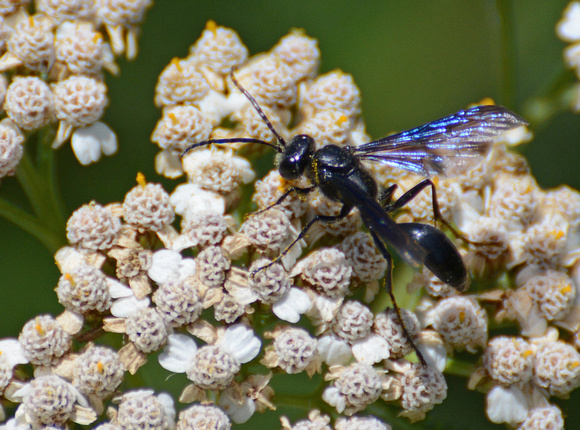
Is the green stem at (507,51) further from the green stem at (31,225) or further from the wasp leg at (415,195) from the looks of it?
the green stem at (31,225)

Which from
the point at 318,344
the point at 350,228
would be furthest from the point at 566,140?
the point at 318,344

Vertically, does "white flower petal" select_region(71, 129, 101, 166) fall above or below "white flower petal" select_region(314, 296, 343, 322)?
above

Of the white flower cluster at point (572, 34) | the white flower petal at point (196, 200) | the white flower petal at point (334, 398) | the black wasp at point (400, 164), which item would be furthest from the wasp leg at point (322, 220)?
the white flower cluster at point (572, 34)

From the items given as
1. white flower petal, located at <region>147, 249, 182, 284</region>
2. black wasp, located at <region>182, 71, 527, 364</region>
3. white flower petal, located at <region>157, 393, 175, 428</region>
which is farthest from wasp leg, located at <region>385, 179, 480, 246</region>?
white flower petal, located at <region>157, 393, 175, 428</region>

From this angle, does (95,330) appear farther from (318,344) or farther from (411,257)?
(411,257)

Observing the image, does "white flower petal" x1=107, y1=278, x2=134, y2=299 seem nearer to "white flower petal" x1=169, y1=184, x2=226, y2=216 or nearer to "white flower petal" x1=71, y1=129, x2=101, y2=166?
"white flower petal" x1=169, y1=184, x2=226, y2=216
